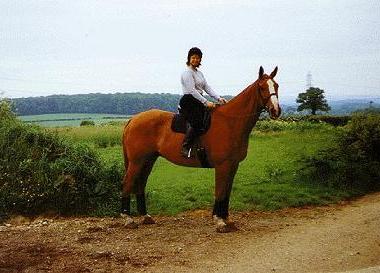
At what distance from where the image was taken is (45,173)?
12133mm

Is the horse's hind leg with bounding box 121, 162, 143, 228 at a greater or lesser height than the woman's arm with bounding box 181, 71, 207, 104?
lesser

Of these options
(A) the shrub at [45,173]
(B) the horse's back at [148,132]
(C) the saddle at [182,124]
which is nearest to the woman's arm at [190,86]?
(C) the saddle at [182,124]

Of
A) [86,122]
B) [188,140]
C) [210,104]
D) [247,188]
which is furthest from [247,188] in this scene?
[86,122]

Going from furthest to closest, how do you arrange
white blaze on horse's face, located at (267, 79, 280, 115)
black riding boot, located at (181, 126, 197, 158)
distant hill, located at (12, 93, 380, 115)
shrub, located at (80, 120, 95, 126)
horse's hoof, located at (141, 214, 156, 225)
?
distant hill, located at (12, 93, 380, 115), shrub, located at (80, 120, 95, 126), horse's hoof, located at (141, 214, 156, 225), black riding boot, located at (181, 126, 197, 158), white blaze on horse's face, located at (267, 79, 280, 115)

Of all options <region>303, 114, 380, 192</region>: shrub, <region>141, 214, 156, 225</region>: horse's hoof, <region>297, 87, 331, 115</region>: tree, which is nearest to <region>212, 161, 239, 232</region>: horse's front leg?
<region>141, 214, 156, 225</region>: horse's hoof

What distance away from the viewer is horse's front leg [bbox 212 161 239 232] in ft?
30.7

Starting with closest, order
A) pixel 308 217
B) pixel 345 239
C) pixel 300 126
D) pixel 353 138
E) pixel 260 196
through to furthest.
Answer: pixel 345 239 → pixel 308 217 → pixel 260 196 → pixel 353 138 → pixel 300 126

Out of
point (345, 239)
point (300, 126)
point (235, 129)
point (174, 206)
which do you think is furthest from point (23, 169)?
point (300, 126)

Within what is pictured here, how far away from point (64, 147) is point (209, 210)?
459 centimetres

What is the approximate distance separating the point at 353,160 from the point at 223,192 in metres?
6.32

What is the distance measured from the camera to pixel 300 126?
30641 millimetres

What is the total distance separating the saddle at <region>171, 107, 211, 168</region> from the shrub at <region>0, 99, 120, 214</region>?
336 cm

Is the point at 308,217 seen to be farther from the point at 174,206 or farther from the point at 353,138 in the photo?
the point at 353,138

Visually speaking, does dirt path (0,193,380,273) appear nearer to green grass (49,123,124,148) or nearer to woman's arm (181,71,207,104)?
woman's arm (181,71,207,104)
